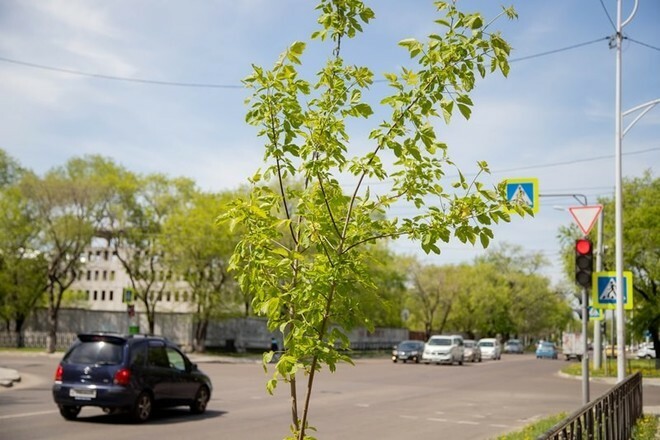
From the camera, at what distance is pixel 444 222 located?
167 inches

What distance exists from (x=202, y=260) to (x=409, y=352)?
14.9 meters

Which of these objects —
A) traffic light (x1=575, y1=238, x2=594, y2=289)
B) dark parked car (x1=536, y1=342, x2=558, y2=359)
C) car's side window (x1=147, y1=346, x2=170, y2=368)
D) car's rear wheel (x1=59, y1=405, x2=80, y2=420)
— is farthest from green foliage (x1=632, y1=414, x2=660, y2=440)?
dark parked car (x1=536, y1=342, x2=558, y2=359)

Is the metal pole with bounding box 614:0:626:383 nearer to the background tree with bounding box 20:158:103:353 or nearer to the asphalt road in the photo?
the asphalt road

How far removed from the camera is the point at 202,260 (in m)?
48.7

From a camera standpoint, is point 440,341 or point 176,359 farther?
point 440,341

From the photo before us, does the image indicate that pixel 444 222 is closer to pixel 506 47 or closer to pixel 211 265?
pixel 506 47

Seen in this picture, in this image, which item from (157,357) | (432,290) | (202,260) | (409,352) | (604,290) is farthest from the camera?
(432,290)

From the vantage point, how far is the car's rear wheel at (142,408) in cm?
1412

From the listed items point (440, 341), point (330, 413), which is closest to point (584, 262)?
point (330, 413)

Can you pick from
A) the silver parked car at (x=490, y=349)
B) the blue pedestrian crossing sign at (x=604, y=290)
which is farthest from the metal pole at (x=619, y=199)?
the silver parked car at (x=490, y=349)

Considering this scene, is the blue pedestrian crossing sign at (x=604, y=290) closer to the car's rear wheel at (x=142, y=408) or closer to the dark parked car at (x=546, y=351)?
the car's rear wheel at (x=142, y=408)

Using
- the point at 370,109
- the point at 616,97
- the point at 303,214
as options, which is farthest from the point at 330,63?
the point at 616,97

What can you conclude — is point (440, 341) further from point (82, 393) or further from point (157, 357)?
point (82, 393)

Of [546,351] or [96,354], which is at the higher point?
[96,354]
